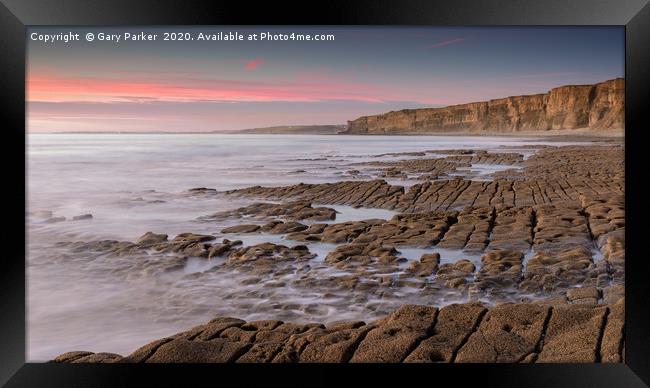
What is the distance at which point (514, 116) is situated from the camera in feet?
161

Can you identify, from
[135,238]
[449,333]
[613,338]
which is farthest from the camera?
[135,238]

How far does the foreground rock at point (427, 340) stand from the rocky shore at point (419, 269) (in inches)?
0.6

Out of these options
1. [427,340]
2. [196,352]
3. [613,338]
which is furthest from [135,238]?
[613,338]

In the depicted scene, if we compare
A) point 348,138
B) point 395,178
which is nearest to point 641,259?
point 395,178

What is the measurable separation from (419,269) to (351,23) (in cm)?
409

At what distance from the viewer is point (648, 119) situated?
471 cm

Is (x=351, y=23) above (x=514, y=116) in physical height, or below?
below

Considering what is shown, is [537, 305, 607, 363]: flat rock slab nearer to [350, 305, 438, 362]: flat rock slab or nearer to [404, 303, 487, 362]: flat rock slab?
[404, 303, 487, 362]: flat rock slab

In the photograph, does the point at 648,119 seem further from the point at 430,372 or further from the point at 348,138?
the point at 348,138

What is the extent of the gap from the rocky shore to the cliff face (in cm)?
2949

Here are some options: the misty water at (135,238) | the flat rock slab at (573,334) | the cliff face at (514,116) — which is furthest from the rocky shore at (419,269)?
the cliff face at (514,116)

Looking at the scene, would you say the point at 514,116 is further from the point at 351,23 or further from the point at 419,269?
the point at 351,23

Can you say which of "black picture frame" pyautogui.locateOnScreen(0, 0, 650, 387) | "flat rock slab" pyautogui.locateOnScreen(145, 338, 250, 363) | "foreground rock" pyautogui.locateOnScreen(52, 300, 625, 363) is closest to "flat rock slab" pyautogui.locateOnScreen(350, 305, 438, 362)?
"foreground rock" pyautogui.locateOnScreen(52, 300, 625, 363)

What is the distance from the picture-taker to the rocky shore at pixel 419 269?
16.9 ft
